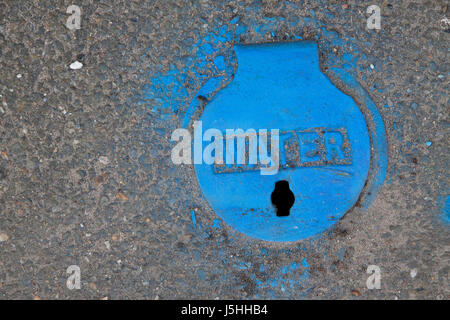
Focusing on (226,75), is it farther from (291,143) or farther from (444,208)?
(444,208)

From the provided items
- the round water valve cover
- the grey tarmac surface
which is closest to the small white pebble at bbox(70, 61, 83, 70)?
the grey tarmac surface

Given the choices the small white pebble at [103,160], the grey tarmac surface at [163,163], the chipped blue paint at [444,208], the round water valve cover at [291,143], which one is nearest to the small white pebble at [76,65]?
the grey tarmac surface at [163,163]

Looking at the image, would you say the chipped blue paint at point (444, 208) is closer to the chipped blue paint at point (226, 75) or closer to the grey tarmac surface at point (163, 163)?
the grey tarmac surface at point (163, 163)

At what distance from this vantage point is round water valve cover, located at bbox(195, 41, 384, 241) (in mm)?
1517

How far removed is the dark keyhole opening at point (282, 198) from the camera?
1.55 m

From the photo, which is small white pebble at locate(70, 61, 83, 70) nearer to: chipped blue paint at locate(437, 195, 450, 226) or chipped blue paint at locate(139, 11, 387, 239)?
chipped blue paint at locate(139, 11, 387, 239)

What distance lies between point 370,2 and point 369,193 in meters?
0.90

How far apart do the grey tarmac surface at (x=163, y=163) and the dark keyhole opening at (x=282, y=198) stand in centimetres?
20

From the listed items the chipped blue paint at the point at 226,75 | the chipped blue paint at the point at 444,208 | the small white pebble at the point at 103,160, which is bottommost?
the chipped blue paint at the point at 444,208

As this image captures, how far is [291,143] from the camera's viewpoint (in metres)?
1.52

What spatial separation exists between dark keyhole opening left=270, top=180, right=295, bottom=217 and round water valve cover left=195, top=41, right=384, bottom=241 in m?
0.01

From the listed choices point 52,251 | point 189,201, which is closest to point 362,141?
point 189,201

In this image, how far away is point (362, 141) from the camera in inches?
60.6
